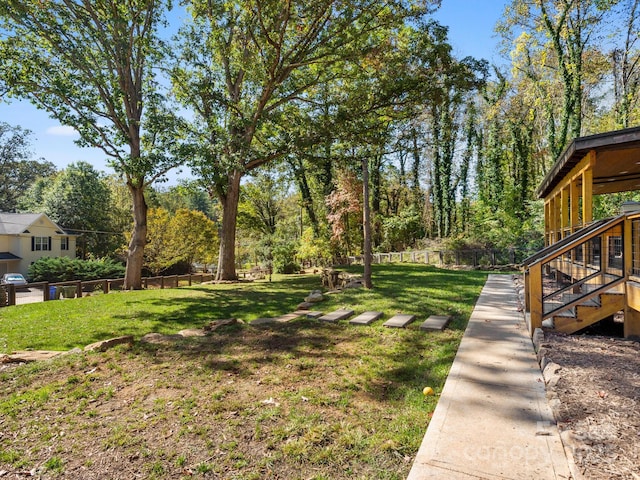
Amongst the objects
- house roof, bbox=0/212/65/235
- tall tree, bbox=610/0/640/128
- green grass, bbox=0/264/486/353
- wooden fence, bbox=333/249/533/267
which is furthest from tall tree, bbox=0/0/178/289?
tall tree, bbox=610/0/640/128

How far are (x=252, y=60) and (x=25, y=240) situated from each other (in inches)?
966

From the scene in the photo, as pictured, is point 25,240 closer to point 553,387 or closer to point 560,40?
point 553,387

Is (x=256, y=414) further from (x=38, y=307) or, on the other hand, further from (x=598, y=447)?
(x=38, y=307)

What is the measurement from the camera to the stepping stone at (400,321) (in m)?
5.93

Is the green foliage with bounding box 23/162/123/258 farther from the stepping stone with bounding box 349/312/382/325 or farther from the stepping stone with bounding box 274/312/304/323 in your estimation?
the stepping stone with bounding box 349/312/382/325

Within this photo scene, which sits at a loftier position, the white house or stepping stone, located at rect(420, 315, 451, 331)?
the white house

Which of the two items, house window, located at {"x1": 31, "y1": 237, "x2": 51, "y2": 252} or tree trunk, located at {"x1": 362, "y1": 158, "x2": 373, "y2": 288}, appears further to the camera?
house window, located at {"x1": 31, "y1": 237, "x2": 51, "y2": 252}

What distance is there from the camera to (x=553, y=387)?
128 inches

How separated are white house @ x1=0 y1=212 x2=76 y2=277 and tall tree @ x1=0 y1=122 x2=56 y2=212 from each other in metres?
9.28

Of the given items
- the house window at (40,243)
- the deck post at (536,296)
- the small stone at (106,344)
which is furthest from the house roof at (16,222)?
the deck post at (536,296)

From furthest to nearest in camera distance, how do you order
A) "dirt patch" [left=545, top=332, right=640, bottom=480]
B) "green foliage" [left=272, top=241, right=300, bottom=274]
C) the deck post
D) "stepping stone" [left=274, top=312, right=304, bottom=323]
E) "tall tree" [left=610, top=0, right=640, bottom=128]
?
"green foliage" [left=272, top=241, right=300, bottom=274] → "tall tree" [left=610, top=0, right=640, bottom=128] → "stepping stone" [left=274, top=312, right=304, bottom=323] → the deck post → "dirt patch" [left=545, top=332, right=640, bottom=480]

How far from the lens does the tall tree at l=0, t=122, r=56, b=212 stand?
104 ft

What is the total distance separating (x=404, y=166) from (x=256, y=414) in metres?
28.5

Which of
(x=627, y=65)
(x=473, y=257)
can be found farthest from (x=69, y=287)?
(x=627, y=65)
